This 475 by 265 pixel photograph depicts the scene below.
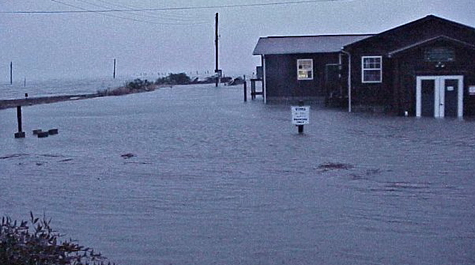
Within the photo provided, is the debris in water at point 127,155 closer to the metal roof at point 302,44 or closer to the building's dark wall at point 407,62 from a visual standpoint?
the building's dark wall at point 407,62

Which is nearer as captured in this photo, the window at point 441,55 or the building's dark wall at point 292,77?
the window at point 441,55

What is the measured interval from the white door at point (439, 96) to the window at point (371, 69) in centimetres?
372

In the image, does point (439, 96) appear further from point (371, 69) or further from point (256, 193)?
point (256, 193)

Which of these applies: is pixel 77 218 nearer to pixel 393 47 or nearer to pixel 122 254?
pixel 122 254

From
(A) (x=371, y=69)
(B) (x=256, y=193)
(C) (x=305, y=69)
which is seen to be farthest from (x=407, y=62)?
(B) (x=256, y=193)

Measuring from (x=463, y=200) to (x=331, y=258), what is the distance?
434cm

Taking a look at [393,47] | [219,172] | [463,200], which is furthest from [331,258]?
[393,47]

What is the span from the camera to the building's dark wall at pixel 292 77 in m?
45.3

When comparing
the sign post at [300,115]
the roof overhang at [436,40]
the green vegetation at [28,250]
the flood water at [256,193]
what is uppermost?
the roof overhang at [436,40]

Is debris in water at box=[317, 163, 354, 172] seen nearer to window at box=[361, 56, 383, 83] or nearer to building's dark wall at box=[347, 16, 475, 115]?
building's dark wall at box=[347, 16, 475, 115]

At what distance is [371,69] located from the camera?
36312 mm

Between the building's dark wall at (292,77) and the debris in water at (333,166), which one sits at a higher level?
the building's dark wall at (292,77)

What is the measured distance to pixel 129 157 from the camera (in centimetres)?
1917

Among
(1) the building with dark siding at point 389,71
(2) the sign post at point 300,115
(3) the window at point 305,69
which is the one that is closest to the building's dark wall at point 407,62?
(1) the building with dark siding at point 389,71
